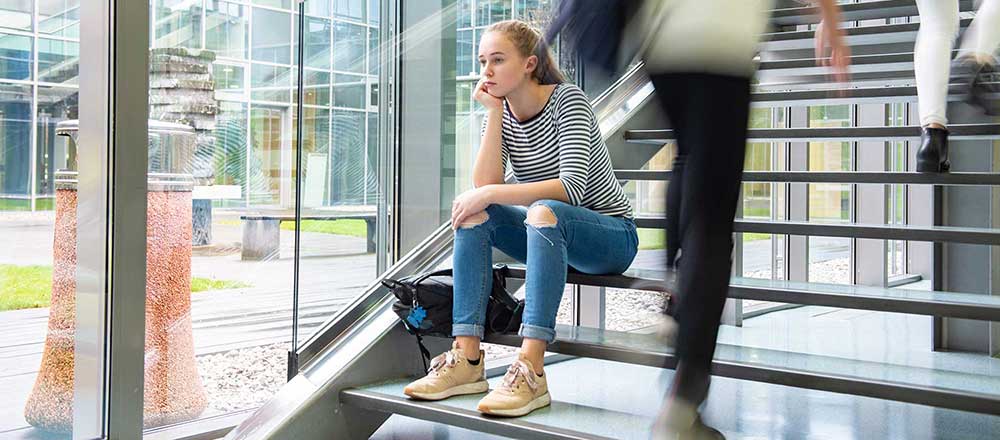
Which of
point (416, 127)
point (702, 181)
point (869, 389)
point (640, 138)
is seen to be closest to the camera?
point (702, 181)

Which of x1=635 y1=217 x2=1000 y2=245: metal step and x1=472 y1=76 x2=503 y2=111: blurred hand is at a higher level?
x1=472 y1=76 x2=503 y2=111: blurred hand

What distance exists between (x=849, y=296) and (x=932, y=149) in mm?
590

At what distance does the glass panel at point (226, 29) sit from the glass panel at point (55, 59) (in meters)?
0.39

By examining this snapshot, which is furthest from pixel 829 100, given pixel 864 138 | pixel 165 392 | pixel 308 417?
→ pixel 165 392

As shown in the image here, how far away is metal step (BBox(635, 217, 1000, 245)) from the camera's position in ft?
8.11

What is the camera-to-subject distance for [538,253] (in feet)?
7.60

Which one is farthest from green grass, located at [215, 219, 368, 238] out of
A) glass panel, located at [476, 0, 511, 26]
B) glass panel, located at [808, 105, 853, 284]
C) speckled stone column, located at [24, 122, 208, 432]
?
glass panel, located at [808, 105, 853, 284]

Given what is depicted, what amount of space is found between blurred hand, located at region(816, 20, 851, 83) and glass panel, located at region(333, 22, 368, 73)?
1.64m

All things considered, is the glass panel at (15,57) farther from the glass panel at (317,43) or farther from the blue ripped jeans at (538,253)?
the blue ripped jeans at (538,253)

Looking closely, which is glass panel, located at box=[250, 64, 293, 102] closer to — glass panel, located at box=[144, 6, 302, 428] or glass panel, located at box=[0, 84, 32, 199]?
glass panel, located at box=[144, 6, 302, 428]

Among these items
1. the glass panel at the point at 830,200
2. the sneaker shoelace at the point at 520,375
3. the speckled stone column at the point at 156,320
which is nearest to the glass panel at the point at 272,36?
the speckled stone column at the point at 156,320

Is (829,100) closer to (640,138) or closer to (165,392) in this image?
(640,138)

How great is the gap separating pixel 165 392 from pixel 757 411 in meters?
1.76

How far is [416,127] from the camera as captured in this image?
9.75 feet
